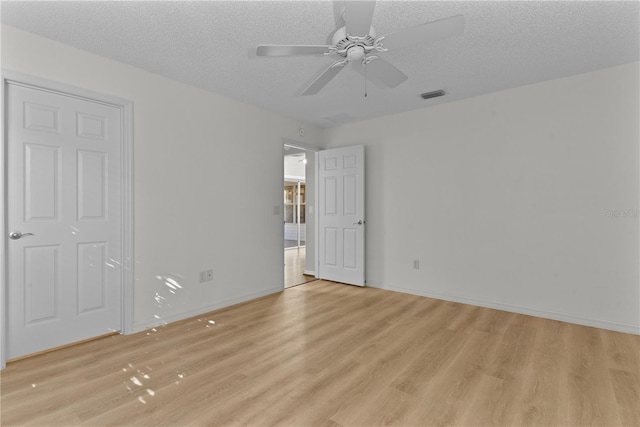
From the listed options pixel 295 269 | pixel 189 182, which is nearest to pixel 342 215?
pixel 295 269

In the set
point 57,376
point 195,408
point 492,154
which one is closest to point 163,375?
point 195,408

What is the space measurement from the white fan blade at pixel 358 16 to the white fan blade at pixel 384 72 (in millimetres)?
310

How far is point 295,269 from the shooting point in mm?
6172

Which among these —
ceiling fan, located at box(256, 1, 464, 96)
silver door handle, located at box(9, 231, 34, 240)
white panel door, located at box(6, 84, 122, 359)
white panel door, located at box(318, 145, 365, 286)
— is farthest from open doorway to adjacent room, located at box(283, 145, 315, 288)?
silver door handle, located at box(9, 231, 34, 240)

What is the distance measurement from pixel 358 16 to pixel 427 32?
429mm

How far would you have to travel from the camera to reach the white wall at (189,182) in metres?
2.85

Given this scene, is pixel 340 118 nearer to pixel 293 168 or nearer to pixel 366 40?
pixel 366 40

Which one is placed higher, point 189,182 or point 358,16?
point 358,16

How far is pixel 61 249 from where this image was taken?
8.84 ft

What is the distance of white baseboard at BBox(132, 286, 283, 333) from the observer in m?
3.15

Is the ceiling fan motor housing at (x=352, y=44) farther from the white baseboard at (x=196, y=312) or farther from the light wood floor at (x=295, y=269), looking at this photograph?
the light wood floor at (x=295, y=269)

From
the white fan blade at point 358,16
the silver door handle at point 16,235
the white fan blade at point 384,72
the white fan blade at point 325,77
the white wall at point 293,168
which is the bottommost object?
the silver door handle at point 16,235

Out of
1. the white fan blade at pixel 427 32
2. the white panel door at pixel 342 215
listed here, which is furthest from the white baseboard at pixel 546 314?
the white fan blade at pixel 427 32

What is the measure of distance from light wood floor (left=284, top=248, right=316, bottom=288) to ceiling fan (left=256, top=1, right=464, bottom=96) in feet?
11.2
